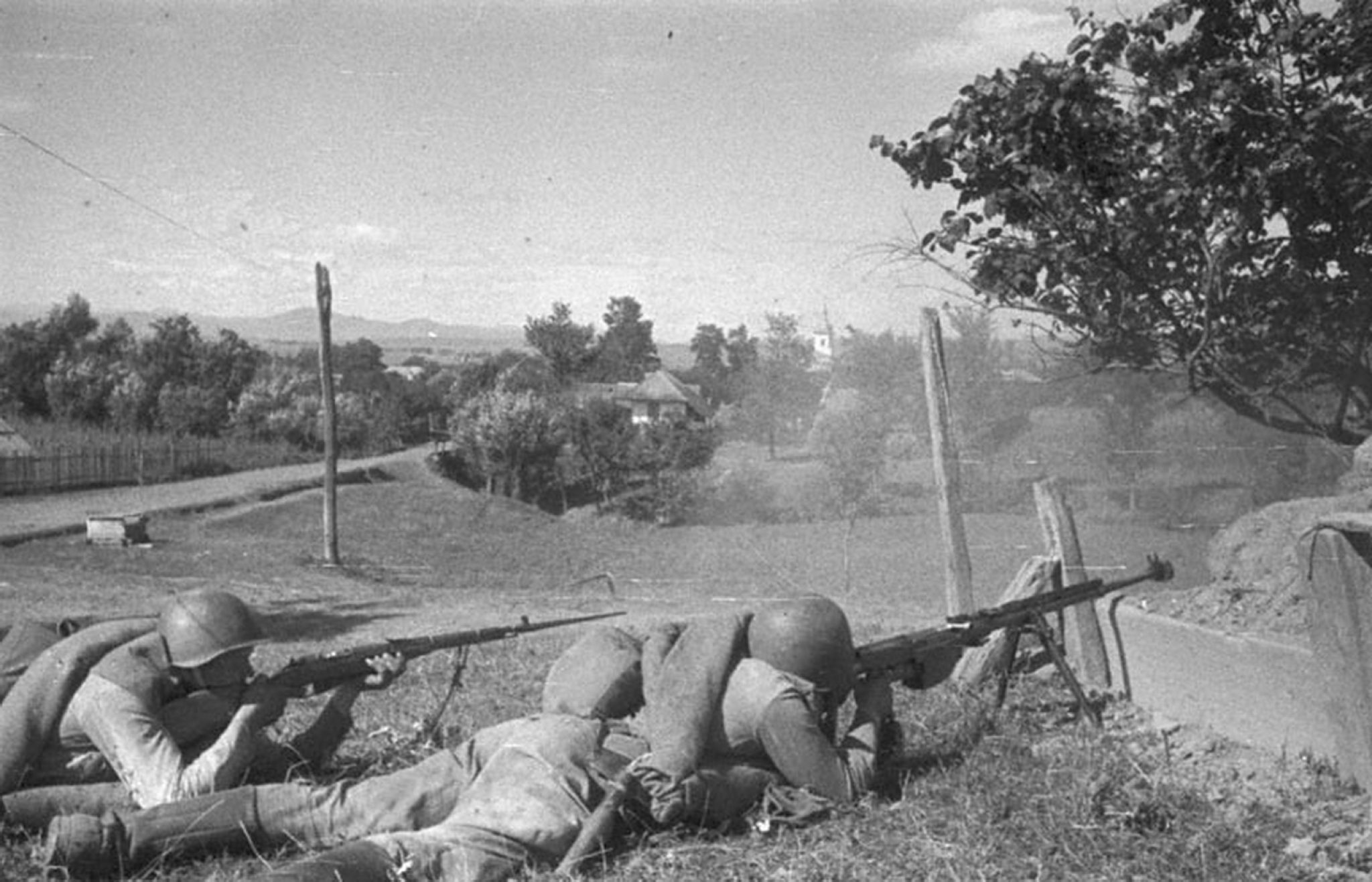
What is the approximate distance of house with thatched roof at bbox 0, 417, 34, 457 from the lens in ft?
86.1

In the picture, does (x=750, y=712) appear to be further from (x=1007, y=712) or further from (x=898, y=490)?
(x=898, y=490)

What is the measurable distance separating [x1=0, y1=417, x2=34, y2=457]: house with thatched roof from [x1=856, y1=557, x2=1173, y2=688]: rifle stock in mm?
24105

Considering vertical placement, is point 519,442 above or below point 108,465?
above

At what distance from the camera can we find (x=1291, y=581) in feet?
21.5

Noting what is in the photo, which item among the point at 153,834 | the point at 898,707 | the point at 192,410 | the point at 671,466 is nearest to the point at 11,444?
the point at 192,410

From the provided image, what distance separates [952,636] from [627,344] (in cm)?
2259

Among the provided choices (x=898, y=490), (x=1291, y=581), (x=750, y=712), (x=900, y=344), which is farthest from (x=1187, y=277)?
(x=900, y=344)

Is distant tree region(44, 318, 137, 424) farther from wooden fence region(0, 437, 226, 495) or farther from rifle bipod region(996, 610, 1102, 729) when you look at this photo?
rifle bipod region(996, 610, 1102, 729)

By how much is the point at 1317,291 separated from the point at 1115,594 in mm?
2037

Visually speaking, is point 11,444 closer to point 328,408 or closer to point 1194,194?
point 328,408

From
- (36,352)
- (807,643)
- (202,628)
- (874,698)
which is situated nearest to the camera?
(807,643)

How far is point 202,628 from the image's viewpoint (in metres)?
5.78

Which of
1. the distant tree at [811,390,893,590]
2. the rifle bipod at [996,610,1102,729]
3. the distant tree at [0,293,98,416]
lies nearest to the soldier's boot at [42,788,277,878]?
the rifle bipod at [996,610,1102,729]

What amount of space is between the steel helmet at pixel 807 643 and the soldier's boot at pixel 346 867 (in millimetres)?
1863
